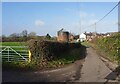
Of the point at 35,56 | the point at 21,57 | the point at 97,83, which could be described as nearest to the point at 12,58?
the point at 21,57

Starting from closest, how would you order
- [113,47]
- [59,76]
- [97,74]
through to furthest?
[59,76], [97,74], [113,47]

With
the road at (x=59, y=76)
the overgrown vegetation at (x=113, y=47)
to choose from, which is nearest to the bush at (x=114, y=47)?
the overgrown vegetation at (x=113, y=47)

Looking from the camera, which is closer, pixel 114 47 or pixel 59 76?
pixel 59 76

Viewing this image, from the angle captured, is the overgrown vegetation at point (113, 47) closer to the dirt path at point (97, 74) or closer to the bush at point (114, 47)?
the bush at point (114, 47)

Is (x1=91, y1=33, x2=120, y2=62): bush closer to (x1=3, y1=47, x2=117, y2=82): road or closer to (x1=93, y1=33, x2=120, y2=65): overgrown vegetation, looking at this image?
(x1=93, y1=33, x2=120, y2=65): overgrown vegetation

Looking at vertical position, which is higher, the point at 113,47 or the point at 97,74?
the point at 113,47

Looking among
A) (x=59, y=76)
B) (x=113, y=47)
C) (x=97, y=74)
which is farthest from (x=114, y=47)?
(x=59, y=76)

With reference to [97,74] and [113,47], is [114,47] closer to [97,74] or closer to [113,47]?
[113,47]

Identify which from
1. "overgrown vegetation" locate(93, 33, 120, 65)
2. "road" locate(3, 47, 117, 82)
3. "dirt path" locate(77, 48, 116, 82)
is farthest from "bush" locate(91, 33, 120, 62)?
"road" locate(3, 47, 117, 82)

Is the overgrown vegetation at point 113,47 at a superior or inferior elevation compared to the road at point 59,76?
superior

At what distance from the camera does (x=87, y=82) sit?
980 centimetres

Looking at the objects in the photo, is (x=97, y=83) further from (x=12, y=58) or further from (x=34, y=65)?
(x=12, y=58)

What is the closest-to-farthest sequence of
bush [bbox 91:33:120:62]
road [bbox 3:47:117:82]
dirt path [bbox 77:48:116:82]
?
road [bbox 3:47:117:82]
dirt path [bbox 77:48:116:82]
bush [bbox 91:33:120:62]

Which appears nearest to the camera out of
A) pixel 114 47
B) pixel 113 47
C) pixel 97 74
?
pixel 97 74
